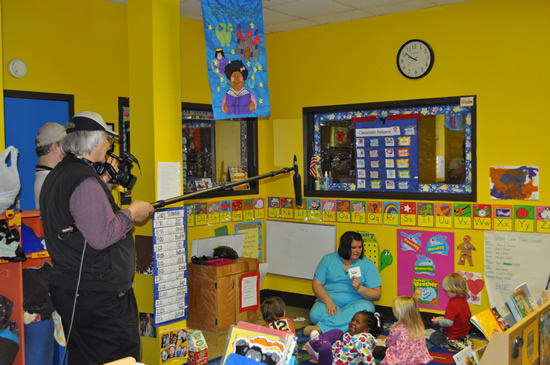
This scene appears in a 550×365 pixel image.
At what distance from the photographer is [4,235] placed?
3.31 metres

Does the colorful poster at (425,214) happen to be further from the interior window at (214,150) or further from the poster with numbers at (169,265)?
the poster with numbers at (169,265)

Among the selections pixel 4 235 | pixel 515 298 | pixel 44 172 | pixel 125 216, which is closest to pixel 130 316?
pixel 125 216

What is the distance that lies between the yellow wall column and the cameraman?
134cm

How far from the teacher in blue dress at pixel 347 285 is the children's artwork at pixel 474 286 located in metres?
0.82

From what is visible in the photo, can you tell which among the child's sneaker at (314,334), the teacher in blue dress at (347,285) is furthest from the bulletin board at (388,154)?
the child's sneaker at (314,334)

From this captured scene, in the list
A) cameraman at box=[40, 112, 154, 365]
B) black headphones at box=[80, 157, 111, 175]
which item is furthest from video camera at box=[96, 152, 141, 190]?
cameraman at box=[40, 112, 154, 365]

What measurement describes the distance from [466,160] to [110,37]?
3.45 metres

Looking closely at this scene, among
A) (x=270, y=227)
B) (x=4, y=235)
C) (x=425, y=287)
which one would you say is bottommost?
(x=425, y=287)

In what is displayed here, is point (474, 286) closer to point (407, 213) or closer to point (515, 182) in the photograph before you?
point (407, 213)

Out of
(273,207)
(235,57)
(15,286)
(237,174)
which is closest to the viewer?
(15,286)

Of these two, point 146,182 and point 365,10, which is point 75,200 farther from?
point 365,10

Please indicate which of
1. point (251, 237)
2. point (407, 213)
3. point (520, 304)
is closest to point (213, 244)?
point (251, 237)

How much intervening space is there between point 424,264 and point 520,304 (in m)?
2.87

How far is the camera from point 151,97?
4.23 meters
